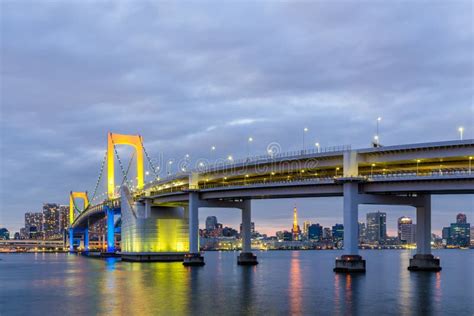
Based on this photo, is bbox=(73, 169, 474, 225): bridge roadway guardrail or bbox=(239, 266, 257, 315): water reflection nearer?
bbox=(239, 266, 257, 315): water reflection

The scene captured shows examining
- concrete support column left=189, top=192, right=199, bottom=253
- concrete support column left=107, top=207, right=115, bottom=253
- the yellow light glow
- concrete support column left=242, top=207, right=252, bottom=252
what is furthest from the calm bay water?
the yellow light glow

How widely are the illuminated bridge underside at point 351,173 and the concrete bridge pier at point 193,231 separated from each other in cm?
153

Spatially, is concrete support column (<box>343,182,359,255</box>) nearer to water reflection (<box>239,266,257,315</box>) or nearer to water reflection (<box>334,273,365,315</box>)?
water reflection (<box>334,273,365,315</box>)

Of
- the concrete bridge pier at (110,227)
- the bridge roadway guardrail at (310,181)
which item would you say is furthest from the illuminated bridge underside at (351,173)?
the concrete bridge pier at (110,227)

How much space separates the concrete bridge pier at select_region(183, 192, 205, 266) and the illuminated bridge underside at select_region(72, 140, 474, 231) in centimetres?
153

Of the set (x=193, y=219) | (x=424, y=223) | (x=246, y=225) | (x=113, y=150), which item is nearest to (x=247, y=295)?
(x=424, y=223)

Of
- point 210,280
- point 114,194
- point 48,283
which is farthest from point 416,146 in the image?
point 114,194

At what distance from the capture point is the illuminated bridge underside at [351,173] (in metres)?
69.8

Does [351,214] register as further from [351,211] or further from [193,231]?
[193,231]

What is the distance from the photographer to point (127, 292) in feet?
→ 205

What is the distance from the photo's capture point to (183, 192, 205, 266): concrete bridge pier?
10100 cm

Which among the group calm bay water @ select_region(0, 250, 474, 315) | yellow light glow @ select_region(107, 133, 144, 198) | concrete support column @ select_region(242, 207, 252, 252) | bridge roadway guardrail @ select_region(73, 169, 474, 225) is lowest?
calm bay water @ select_region(0, 250, 474, 315)

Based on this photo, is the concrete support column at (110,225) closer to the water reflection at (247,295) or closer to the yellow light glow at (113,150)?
the yellow light glow at (113,150)

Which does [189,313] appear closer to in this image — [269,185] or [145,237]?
[269,185]
